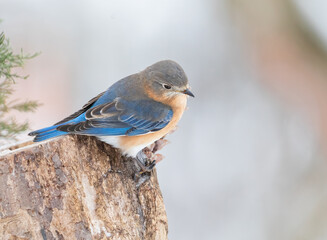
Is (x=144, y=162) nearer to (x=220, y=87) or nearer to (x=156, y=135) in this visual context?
(x=156, y=135)

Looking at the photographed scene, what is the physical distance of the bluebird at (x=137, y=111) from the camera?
265cm

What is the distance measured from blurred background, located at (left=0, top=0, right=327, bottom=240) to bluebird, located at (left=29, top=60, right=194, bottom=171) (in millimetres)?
1572

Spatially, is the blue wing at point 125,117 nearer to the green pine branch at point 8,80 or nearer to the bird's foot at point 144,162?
the bird's foot at point 144,162

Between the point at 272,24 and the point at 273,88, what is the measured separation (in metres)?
0.65

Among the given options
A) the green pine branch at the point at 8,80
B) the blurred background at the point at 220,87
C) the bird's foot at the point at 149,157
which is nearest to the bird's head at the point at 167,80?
the bird's foot at the point at 149,157

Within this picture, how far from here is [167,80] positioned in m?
2.95

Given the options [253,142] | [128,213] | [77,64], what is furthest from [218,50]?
[128,213]

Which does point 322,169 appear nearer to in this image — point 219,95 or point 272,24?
point 219,95

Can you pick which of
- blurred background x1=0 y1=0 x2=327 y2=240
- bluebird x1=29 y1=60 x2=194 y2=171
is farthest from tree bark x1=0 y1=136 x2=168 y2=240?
blurred background x1=0 y1=0 x2=327 y2=240

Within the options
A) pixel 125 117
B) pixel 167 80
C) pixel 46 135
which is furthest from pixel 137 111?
pixel 46 135

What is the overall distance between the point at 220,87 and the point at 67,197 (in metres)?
2.96

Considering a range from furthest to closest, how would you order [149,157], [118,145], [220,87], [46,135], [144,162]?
[220,87] → [149,157] → [144,162] → [118,145] → [46,135]

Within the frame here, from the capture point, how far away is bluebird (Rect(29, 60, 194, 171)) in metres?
2.65

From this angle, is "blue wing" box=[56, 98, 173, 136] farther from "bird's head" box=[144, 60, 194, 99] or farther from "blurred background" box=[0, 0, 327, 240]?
"blurred background" box=[0, 0, 327, 240]
